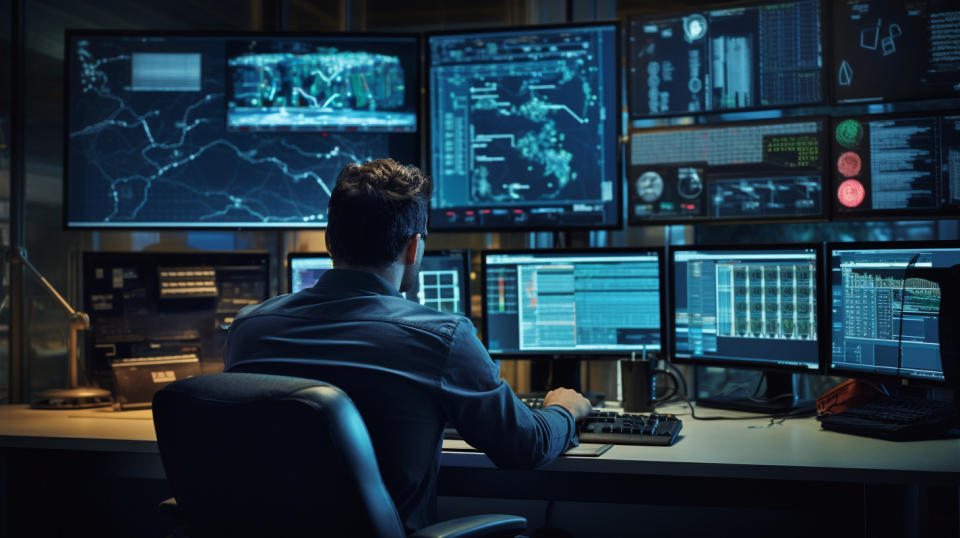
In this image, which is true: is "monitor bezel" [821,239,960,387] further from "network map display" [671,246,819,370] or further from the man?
the man

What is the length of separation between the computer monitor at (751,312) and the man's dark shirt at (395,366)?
3.43 feet

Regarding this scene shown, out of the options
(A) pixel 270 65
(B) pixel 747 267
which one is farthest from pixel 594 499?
(A) pixel 270 65

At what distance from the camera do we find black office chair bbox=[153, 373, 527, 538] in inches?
40.4

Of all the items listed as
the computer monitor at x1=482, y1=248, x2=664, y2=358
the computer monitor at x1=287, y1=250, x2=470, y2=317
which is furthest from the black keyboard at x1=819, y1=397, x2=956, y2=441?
the computer monitor at x1=287, y1=250, x2=470, y2=317

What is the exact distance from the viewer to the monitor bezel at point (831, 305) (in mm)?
1872

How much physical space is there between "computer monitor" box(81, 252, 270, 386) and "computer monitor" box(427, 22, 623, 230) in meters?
0.69

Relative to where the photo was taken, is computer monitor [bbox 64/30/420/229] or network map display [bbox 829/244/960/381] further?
computer monitor [bbox 64/30/420/229]

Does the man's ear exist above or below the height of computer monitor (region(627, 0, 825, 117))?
below

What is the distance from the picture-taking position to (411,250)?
4.77 feet

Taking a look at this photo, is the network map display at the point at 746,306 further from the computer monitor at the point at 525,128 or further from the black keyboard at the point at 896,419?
the computer monitor at the point at 525,128

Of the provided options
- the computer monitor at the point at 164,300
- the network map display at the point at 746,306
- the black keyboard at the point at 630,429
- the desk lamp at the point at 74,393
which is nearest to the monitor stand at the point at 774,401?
the network map display at the point at 746,306

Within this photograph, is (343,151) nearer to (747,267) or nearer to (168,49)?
(168,49)

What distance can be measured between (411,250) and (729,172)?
1358 mm

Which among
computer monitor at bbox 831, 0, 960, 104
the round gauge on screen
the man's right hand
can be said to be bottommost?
the man's right hand
